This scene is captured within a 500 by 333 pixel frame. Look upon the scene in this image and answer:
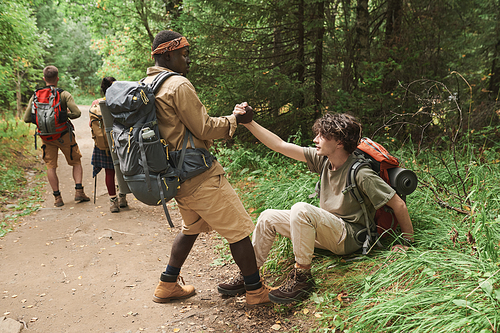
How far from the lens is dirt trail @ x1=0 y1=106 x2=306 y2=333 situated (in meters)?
2.92

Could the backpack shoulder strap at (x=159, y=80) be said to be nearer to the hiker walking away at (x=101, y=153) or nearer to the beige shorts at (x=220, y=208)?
the beige shorts at (x=220, y=208)

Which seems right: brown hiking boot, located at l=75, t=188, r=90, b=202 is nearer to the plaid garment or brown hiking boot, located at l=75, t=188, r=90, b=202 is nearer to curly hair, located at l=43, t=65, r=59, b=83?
the plaid garment

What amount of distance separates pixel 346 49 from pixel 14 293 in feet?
21.9

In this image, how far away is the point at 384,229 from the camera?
2.95 meters

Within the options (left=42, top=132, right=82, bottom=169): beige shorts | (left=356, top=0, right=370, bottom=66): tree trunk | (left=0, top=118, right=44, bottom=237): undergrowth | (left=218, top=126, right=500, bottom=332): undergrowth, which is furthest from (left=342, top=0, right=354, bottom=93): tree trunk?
(left=0, top=118, right=44, bottom=237): undergrowth

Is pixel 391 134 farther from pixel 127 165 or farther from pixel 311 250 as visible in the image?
pixel 127 165

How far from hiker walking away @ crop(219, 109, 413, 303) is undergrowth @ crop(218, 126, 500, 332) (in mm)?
177

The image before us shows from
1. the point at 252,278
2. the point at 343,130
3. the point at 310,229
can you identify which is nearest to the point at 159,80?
the point at 343,130

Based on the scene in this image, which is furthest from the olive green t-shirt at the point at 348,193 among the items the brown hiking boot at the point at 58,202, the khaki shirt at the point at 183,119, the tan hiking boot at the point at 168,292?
the brown hiking boot at the point at 58,202

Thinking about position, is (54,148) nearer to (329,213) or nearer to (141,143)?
(141,143)

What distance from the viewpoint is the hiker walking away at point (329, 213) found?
2807mm

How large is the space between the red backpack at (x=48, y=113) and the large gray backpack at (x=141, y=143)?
3.75m

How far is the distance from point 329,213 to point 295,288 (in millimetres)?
687

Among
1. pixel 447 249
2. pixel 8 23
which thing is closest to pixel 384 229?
pixel 447 249
